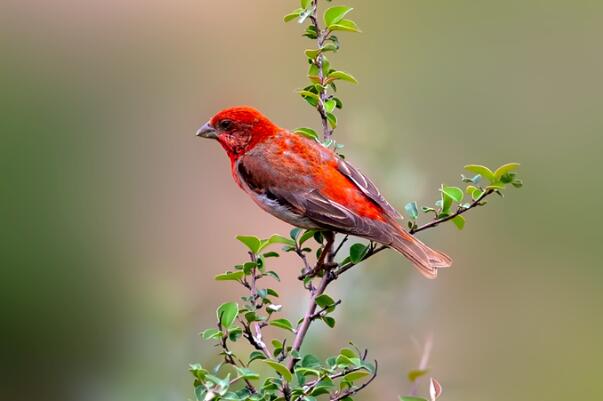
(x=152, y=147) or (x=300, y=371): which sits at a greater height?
(x=152, y=147)

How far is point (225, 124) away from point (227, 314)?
216 cm

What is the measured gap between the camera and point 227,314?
11.3 feet

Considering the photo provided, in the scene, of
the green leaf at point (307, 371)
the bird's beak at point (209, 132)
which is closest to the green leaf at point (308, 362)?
the green leaf at point (307, 371)

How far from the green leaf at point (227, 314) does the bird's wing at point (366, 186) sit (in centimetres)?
166

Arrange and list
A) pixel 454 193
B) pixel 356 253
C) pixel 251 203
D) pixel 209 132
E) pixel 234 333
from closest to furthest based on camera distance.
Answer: pixel 234 333 → pixel 454 193 → pixel 356 253 → pixel 209 132 → pixel 251 203

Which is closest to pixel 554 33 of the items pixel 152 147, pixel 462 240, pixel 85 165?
pixel 462 240

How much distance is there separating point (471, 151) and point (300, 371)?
6.69m

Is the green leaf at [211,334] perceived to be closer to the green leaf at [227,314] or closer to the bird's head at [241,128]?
the green leaf at [227,314]

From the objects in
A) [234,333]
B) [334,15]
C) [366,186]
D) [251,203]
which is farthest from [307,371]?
[251,203]

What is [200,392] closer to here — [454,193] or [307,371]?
[307,371]

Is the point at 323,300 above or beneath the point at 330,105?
beneath

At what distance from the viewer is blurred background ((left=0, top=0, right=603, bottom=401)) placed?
6347 millimetres

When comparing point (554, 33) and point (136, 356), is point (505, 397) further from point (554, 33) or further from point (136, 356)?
point (554, 33)

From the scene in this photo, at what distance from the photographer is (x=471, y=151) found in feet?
31.7
